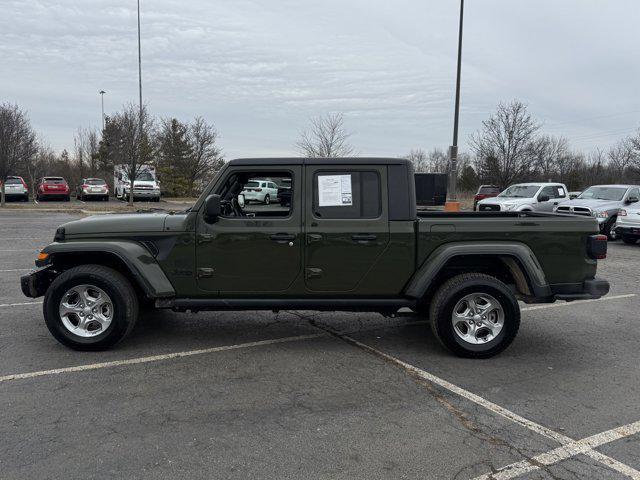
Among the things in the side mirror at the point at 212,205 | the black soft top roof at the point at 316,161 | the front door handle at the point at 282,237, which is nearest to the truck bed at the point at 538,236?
the black soft top roof at the point at 316,161

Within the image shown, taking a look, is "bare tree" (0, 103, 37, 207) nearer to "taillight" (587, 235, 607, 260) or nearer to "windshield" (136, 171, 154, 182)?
"windshield" (136, 171, 154, 182)

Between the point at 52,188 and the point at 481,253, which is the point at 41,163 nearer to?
the point at 52,188

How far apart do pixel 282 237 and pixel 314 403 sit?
162 cm

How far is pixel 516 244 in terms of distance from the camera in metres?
4.90

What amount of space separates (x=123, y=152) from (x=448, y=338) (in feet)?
90.4

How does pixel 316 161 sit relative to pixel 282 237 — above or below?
above

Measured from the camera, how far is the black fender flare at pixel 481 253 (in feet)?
15.8

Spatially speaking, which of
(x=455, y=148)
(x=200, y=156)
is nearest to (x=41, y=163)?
(x=200, y=156)

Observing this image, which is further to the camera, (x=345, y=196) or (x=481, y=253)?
(x=345, y=196)

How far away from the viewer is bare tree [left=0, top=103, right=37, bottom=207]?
2550 cm

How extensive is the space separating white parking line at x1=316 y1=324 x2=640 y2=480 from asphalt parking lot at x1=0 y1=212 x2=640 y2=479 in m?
0.01

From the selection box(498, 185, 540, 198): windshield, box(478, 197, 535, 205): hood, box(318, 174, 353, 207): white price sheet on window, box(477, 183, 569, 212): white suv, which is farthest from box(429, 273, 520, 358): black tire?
box(498, 185, 540, 198): windshield

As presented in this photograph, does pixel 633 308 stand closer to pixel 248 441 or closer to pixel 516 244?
pixel 516 244

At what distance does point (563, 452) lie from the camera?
3.24 m
